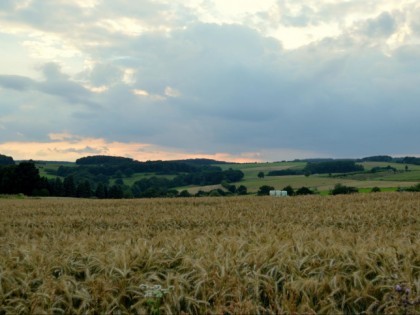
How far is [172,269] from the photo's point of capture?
490 cm

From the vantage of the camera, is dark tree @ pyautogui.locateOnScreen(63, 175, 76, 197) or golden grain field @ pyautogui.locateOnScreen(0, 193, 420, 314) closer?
golden grain field @ pyautogui.locateOnScreen(0, 193, 420, 314)

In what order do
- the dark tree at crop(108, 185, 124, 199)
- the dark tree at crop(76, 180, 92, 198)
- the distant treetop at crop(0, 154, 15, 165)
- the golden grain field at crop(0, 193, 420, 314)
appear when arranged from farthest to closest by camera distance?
the distant treetop at crop(0, 154, 15, 165), the dark tree at crop(76, 180, 92, 198), the dark tree at crop(108, 185, 124, 199), the golden grain field at crop(0, 193, 420, 314)

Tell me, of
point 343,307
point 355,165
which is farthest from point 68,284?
point 355,165

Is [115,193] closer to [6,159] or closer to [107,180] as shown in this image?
[107,180]

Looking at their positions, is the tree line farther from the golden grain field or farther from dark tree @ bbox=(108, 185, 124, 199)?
the golden grain field

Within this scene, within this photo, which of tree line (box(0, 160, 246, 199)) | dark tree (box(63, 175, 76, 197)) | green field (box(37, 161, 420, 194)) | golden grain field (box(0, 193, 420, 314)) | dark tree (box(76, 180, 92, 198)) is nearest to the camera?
golden grain field (box(0, 193, 420, 314))

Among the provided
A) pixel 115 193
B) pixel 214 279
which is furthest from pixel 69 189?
pixel 214 279

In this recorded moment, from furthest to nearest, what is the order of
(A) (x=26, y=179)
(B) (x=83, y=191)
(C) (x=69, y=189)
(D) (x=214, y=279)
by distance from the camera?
(B) (x=83, y=191) < (C) (x=69, y=189) < (A) (x=26, y=179) < (D) (x=214, y=279)

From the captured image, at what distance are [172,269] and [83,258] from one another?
1437 millimetres

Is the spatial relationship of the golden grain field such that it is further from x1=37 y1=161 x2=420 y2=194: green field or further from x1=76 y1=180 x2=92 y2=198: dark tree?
x1=76 y1=180 x2=92 y2=198: dark tree

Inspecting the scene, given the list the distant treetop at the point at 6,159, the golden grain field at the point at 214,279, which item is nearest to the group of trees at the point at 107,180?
the distant treetop at the point at 6,159

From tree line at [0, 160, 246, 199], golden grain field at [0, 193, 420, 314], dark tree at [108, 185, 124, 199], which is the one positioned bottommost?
dark tree at [108, 185, 124, 199]

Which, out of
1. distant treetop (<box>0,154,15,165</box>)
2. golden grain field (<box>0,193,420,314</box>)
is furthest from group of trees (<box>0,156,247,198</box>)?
golden grain field (<box>0,193,420,314</box>)

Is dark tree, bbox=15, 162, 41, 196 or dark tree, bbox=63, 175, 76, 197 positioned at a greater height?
dark tree, bbox=15, 162, 41, 196
